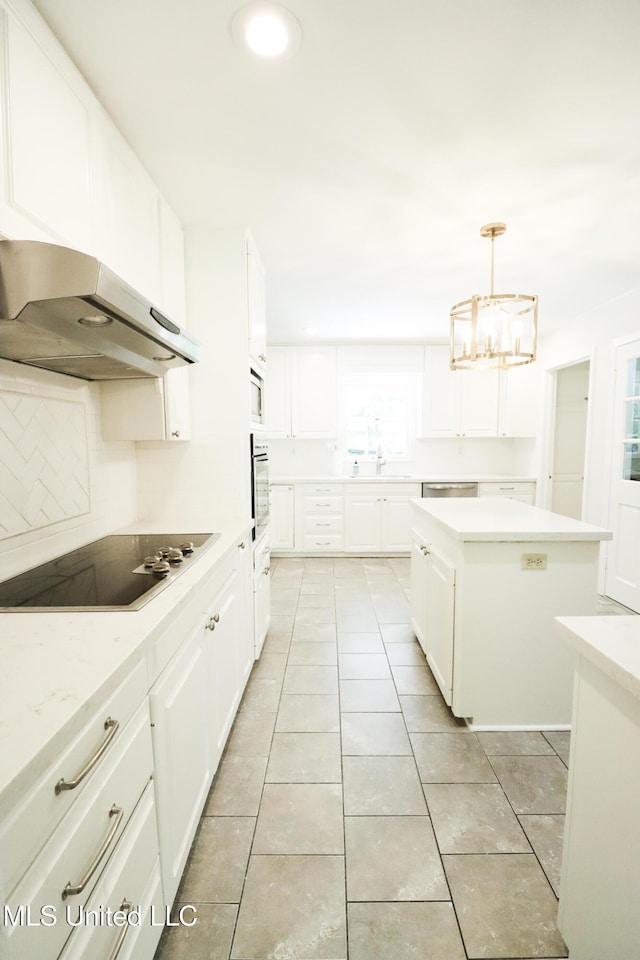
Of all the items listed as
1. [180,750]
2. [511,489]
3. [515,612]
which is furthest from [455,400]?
[180,750]

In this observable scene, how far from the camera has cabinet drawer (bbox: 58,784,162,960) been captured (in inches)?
28.0

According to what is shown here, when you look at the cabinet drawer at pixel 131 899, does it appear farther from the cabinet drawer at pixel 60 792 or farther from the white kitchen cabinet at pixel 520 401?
the white kitchen cabinet at pixel 520 401

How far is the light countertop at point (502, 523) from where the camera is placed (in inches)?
70.4

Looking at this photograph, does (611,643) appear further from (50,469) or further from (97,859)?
(50,469)

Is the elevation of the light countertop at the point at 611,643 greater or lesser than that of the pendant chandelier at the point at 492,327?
lesser

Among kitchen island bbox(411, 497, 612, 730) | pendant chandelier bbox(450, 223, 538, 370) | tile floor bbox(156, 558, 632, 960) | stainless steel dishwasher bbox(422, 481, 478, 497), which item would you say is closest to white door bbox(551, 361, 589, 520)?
stainless steel dishwasher bbox(422, 481, 478, 497)

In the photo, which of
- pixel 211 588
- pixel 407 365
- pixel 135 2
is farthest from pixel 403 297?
pixel 211 588

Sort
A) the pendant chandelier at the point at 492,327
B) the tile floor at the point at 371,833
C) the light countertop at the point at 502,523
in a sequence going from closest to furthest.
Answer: the tile floor at the point at 371,833 → the light countertop at the point at 502,523 → the pendant chandelier at the point at 492,327

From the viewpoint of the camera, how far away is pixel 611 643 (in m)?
0.88

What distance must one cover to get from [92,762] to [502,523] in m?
1.78

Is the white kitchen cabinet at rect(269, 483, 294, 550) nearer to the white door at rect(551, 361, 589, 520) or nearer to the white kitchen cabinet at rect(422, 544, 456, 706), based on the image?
the white kitchen cabinet at rect(422, 544, 456, 706)

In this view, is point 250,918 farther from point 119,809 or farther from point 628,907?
point 628,907

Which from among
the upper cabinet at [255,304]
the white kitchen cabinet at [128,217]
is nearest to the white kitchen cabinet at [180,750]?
the white kitchen cabinet at [128,217]

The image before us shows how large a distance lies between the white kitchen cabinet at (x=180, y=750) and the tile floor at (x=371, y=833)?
198 millimetres
